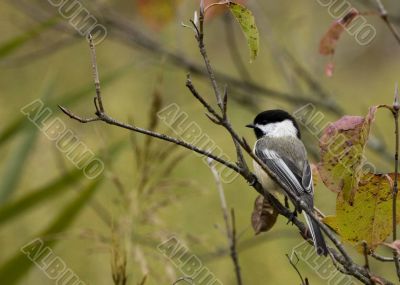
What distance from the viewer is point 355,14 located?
5.39ft

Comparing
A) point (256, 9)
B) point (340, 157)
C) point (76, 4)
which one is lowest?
point (340, 157)

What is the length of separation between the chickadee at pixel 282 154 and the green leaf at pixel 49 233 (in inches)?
22.4

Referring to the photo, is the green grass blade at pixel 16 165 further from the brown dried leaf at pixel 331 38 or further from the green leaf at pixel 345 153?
the green leaf at pixel 345 153

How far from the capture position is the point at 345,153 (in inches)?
51.1

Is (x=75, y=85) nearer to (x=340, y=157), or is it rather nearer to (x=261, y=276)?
(x=261, y=276)

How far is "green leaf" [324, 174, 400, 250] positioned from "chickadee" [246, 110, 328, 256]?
100cm

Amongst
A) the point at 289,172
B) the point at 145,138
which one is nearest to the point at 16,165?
the point at 145,138

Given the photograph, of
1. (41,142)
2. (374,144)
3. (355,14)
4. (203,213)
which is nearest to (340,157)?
(355,14)

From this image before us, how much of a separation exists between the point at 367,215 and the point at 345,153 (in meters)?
0.12

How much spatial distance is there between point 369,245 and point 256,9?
6.54ft
